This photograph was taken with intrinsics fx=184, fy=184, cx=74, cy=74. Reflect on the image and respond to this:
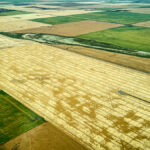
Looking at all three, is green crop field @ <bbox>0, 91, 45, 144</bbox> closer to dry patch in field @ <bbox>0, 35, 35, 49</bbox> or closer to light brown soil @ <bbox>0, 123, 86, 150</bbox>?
light brown soil @ <bbox>0, 123, 86, 150</bbox>

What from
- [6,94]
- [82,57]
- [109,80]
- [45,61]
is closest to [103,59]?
[82,57]

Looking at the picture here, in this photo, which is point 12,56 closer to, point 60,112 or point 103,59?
point 103,59

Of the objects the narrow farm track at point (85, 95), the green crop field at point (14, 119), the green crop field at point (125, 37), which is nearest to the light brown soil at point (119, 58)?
the narrow farm track at point (85, 95)

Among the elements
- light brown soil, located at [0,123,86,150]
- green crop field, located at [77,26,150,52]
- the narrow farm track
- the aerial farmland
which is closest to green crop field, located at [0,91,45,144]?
the aerial farmland

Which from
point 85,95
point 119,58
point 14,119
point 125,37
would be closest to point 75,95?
point 85,95

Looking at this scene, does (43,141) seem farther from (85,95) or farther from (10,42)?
(10,42)

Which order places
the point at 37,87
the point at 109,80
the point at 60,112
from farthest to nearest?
the point at 109,80 < the point at 37,87 < the point at 60,112
